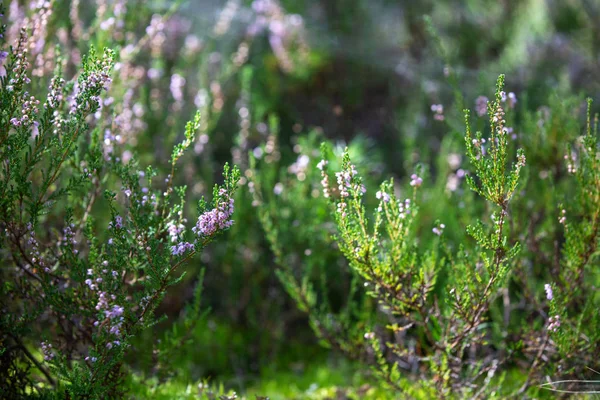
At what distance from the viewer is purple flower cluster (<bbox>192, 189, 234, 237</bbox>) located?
1.76 meters

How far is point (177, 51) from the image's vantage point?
4.68 m

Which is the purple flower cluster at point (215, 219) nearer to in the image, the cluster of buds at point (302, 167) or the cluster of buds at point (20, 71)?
the cluster of buds at point (20, 71)

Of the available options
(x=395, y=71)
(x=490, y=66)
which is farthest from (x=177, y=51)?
(x=490, y=66)

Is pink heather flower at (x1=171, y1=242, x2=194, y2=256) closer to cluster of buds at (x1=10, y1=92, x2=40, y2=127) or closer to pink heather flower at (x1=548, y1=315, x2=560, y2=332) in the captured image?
cluster of buds at (x1=10, y1=92, x2=40, y2=127)

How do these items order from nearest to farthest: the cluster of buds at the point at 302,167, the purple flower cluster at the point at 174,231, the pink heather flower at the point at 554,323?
the purple flower cluster at the point at 174,231
the pink heather flower at the point at 554,323
the cluster of buds at the point at 302,167

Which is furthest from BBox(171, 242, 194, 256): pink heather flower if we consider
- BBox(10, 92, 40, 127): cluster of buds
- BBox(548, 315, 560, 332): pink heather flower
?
BBox(548, 315, 560, 332): pink heather flower

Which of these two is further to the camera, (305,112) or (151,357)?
(305,112)

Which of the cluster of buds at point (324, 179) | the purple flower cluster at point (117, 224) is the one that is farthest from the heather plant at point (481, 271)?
the purple flower cluster at point (117, 224)

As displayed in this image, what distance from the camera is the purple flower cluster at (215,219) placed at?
1763 mm

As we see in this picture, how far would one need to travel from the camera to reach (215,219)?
176 centimetres

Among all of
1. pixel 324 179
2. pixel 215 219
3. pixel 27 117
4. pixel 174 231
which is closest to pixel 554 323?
pixel 324 179

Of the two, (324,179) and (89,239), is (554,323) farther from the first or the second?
(89,239)

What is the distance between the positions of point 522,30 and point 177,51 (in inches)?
132

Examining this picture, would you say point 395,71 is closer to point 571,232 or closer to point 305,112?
point 305,112
